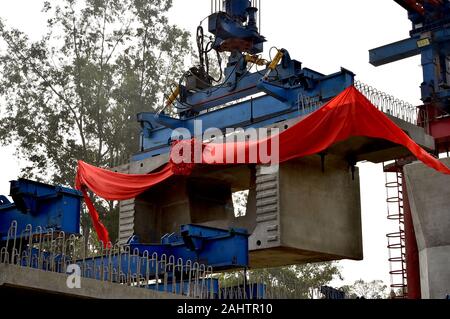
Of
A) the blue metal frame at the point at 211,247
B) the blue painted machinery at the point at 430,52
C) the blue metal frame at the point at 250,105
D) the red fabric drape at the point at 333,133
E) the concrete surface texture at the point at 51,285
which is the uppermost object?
the blue painted machinery at the point at 430,52

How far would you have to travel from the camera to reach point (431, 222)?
18.3m

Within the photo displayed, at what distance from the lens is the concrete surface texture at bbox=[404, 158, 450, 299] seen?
1789 centimetres

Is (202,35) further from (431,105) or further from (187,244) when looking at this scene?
A: (431,105)

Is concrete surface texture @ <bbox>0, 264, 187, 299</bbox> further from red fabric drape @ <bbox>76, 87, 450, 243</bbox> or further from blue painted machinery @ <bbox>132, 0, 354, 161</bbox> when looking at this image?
blue painted machinery @ <bbox>132, 0, 354, 161</bbox>

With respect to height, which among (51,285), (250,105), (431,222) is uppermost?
(250,105)

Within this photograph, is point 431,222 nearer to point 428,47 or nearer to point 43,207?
point 428,47

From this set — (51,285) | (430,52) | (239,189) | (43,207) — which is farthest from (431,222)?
(51,285)

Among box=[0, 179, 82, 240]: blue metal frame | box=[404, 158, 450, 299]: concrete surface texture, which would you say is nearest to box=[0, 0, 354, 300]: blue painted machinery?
box=[0, 179, 82, 240]: blue metal frame

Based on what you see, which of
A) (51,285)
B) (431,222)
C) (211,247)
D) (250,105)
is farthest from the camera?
(431,222)

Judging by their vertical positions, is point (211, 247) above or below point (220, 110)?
below

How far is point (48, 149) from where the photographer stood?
91.9ft

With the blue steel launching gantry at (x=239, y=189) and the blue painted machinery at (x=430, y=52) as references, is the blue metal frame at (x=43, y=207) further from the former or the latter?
the blue painted machinery at (x=430, y=52)

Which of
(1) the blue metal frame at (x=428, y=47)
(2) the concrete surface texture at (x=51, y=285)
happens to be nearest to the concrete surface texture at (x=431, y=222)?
(1) the blue metal frame at (x=428, y=47)

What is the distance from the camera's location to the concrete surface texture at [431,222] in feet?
58.7
